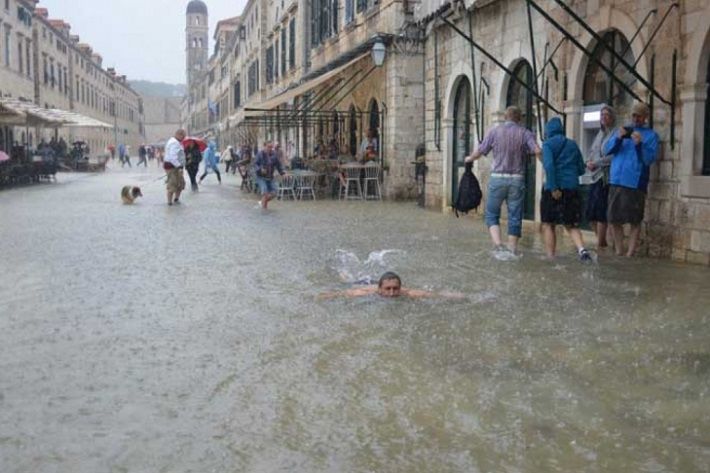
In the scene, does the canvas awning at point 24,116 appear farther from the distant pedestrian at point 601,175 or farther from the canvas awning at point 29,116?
the distant pedestrian at point 601,175

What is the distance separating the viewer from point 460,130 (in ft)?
50.0

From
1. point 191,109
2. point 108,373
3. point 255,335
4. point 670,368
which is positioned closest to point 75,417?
point 108,373

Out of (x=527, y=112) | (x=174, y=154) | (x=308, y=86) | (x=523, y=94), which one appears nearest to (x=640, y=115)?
(x=527, y=112)

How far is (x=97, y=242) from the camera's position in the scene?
10.4 meters

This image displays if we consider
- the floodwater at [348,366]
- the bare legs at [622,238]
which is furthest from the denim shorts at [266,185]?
the bare legs at [622,238]

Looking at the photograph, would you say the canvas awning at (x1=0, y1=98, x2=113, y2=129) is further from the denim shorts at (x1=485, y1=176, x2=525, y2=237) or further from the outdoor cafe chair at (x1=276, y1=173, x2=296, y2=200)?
the denim shorts at (x1=485, y1=176, x2=525, y2=237)

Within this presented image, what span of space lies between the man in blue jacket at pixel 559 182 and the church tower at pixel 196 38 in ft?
330

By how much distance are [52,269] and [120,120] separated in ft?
278

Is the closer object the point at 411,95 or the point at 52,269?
the point at 52,269

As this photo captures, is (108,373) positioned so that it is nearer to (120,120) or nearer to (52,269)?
(52,269)

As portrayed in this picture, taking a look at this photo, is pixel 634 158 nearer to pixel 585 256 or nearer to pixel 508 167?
pixel 585 256

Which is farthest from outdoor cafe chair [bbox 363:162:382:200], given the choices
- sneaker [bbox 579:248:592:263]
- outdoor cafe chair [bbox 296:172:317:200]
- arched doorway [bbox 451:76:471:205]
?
sneaker [bbox 579:248:592:263]

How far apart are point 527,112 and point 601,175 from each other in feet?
11.0

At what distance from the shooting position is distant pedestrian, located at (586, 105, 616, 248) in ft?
29.7
